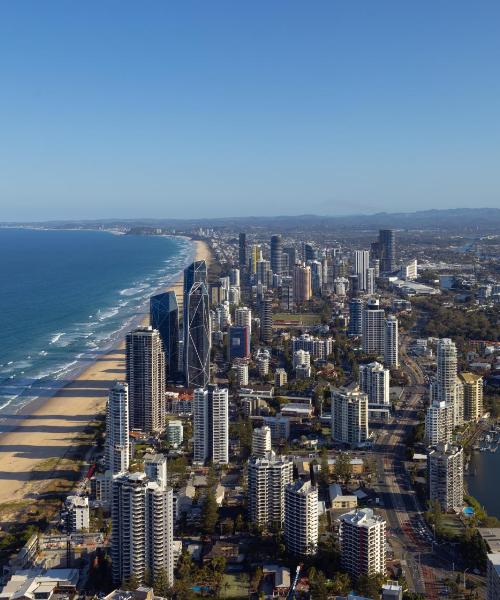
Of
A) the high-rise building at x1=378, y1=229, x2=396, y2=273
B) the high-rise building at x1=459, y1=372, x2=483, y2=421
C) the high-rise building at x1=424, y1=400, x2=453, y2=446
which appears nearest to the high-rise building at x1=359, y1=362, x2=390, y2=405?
the high-rise building at x1=459, y1=372, x2=483, y2=421

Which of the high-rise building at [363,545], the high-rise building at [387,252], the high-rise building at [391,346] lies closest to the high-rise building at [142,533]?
the high-rise building at [363,545]

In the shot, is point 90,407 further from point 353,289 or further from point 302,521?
point 353,289

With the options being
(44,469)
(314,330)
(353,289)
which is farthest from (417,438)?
(353,289)

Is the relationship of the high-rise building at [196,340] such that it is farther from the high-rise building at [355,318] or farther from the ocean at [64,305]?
the high-rise building at [355,318]

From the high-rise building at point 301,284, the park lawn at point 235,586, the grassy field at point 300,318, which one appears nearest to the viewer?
the park lawn at point 235,586

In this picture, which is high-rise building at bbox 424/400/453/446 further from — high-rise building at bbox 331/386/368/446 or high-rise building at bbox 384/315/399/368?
high-rise building at bbox 384/315/399/368
